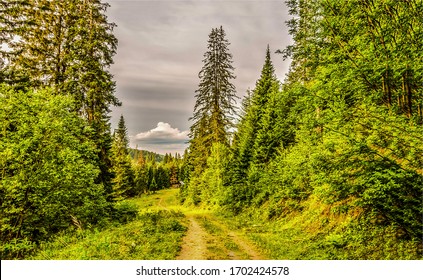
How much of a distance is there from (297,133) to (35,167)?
1186cm

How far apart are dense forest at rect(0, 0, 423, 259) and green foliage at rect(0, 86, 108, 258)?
63mm

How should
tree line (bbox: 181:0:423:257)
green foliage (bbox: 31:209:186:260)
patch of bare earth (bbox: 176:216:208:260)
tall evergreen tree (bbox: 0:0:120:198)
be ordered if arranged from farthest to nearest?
tall evergreen tree (bbox: 0:0:120:198)
patch of bare earth (bbox: 176:216:208:260)
green foliage (bbox: 31:209:186:260)
tree line (bbox: 181:0:423:257)

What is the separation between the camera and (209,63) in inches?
1244

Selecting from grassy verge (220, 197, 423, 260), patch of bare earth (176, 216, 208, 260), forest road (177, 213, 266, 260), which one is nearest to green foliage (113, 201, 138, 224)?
patch of bare earth (176, 216, 208, 260)

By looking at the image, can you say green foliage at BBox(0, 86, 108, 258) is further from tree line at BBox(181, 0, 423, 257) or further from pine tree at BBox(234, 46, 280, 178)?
pine tree at BBox(234, 46, 280, 178)

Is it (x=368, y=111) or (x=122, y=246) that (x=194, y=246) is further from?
(x=368, y=111)

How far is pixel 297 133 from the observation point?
12.2 meters

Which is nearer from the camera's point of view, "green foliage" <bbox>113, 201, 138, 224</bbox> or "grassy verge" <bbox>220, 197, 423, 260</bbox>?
"grassy verge" <bbox>220, 197, 423, 260</bbox>

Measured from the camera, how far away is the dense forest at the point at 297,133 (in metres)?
7.74

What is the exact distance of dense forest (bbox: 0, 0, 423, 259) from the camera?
7.74m

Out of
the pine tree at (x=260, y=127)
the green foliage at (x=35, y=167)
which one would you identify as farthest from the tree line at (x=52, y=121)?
the pine tree at (x=260, y=127)

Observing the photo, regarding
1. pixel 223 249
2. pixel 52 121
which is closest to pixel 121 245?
pixel 223 249
